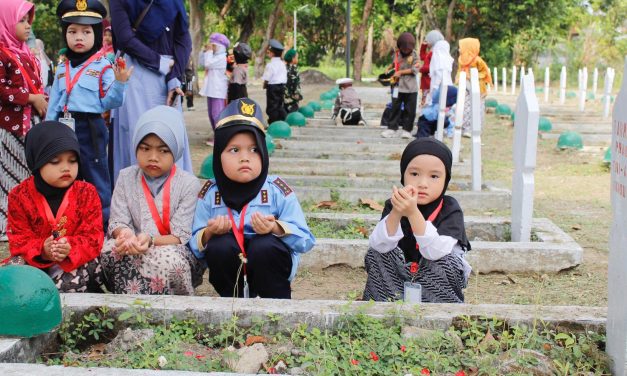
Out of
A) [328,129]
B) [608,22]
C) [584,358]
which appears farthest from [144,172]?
[608,22]

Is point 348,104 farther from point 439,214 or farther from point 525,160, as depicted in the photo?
point 439,214

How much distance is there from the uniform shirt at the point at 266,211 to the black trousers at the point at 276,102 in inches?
387

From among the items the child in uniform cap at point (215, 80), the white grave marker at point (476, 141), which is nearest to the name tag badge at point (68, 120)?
the white grave marker at point (476, 141)

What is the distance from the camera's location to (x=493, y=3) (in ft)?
89.4

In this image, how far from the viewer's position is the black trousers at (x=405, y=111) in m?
12.4

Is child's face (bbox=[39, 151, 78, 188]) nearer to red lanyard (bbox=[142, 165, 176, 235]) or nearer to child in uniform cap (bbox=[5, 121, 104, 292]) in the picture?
child in uniform cap (bbox=[5, 121, 104, 292])

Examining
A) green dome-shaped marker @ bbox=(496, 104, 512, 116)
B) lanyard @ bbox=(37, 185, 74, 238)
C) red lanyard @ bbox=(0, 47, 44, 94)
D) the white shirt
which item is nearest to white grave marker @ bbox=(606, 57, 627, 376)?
lanyard @ bbox=(37, 185, 74, 238)

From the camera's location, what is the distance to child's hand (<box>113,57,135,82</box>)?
5180 mm

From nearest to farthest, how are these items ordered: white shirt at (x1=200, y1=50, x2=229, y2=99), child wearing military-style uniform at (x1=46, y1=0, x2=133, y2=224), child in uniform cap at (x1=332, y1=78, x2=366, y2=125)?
child wearing military-style uniform at (x1=46, y1=0, x2=133, y2=224) → white shirt at (x1=200, y1=50, x2=229, y2=99) → child in uniform cap at (x1=332, y1=78, x2=366, y2=125)

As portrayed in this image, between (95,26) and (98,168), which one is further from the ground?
(95,26)

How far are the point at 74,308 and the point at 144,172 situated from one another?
1007mm

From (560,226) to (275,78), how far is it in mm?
7812

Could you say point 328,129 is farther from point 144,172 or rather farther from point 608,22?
point 608,22

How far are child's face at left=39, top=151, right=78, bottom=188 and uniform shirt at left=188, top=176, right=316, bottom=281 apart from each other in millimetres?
726
